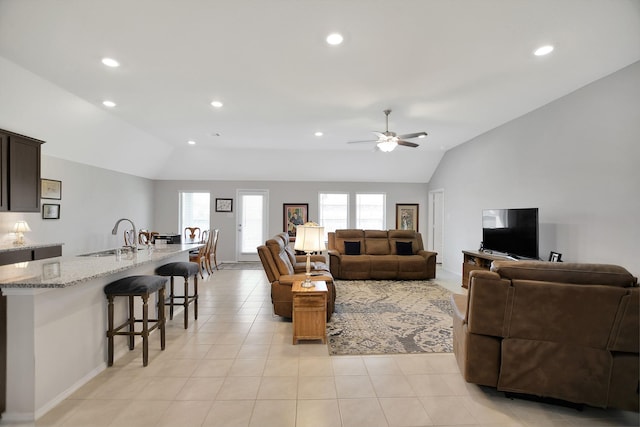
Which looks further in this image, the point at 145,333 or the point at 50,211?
the point at 50,211

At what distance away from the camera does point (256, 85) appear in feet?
11.9

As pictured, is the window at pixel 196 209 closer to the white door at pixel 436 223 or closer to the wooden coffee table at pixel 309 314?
the wooden coffee table at pixel 309 314

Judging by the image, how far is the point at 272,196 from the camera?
852 centimetres

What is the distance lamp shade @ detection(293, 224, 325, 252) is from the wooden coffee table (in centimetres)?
48

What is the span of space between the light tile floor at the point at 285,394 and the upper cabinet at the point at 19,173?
288 centimetres

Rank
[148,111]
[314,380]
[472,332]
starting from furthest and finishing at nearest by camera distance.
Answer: [148,111] < [314,380] < [472,332]

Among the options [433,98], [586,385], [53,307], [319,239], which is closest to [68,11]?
[53,307]

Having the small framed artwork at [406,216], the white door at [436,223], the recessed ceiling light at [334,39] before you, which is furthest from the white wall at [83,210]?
the white door at [436,223]

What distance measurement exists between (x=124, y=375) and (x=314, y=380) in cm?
163

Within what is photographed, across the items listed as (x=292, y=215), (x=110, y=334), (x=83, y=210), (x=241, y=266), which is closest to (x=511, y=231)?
(x=110, y=334)

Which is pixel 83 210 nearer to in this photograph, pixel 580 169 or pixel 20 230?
pixel 20 230

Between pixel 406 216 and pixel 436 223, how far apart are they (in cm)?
83

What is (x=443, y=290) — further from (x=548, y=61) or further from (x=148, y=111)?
(x=148, y=111)

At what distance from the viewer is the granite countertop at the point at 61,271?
77.3 inches
